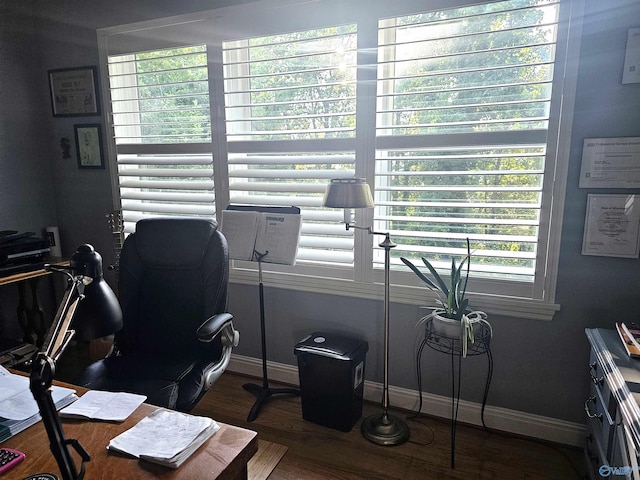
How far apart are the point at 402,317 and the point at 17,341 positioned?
2.81m

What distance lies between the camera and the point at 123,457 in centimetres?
104

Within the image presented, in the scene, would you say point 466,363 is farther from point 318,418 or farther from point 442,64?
point 442,64

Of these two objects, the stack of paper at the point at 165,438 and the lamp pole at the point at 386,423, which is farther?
the lamp pole at the point at 386,423

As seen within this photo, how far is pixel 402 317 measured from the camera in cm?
234

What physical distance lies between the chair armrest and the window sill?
808mm

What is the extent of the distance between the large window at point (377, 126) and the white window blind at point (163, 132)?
0.01 meters

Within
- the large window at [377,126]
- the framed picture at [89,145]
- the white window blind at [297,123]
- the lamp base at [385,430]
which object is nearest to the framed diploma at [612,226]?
the large window at [377,126]

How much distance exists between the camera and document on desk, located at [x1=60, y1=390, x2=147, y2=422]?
121 cm

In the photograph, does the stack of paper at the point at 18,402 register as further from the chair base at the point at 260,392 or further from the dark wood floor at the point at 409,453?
the chair base at the point at 260,392

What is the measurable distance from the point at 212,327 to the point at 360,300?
1003 millimetres

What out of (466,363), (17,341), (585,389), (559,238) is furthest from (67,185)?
(585,389)

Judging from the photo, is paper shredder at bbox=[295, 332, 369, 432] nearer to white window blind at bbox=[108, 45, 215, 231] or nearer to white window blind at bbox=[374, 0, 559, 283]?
white window blind at bbox=[374, 0, 559, 283]

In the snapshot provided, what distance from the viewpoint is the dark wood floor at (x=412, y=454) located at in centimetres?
194

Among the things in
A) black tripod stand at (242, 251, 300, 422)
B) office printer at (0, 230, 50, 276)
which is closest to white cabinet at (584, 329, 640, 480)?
black tripod stand at (242, 251, 300, 422)
